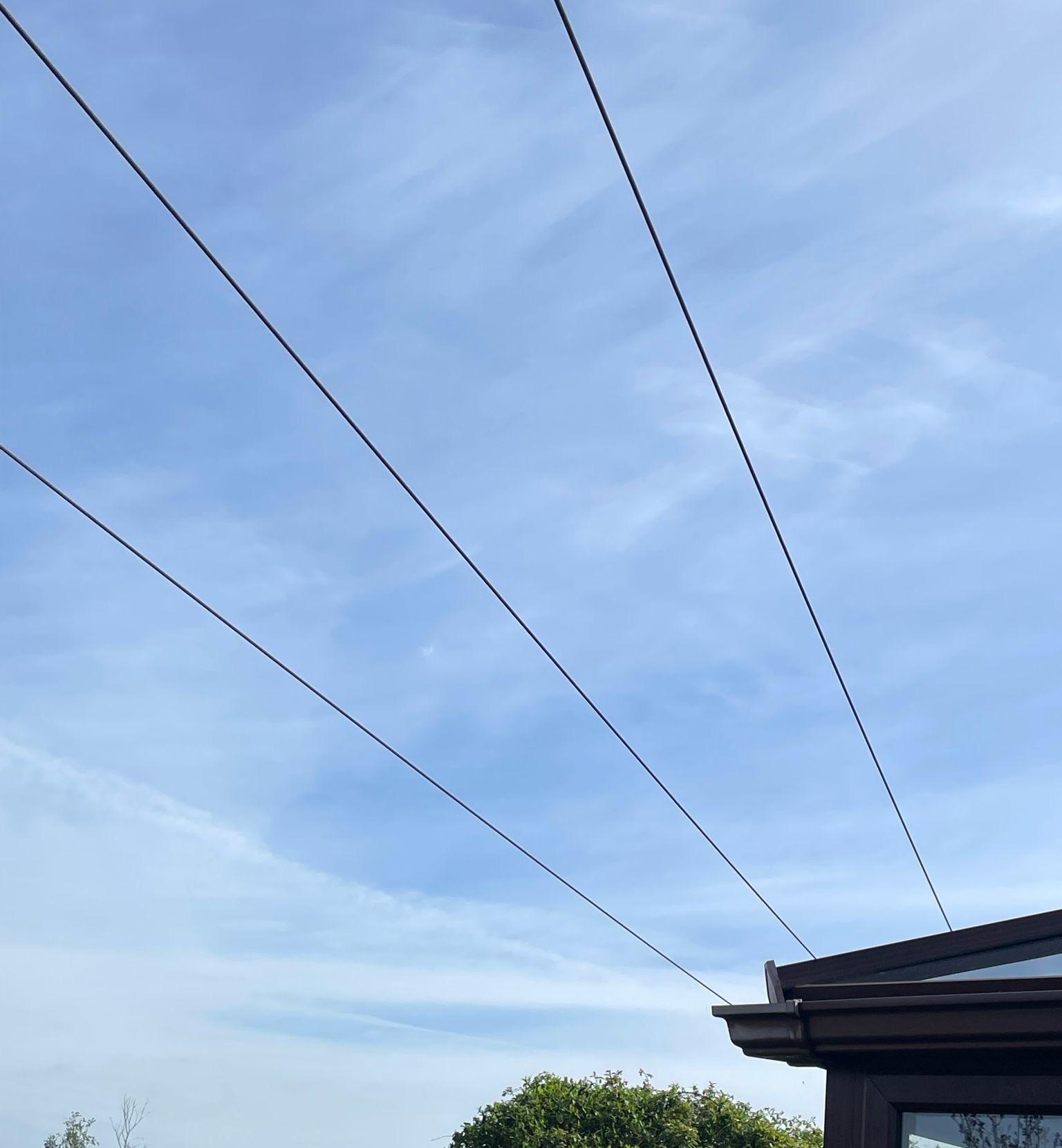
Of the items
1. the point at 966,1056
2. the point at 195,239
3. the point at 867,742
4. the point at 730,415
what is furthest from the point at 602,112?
the point at 867,742

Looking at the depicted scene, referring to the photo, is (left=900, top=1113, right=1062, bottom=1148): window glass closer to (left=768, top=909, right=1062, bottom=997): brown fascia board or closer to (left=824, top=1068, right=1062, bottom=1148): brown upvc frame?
(left=824, top=1068, right=1062, bottom=1148): brown upvc frame

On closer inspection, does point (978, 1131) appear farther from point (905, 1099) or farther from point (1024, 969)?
point (1024, 969)

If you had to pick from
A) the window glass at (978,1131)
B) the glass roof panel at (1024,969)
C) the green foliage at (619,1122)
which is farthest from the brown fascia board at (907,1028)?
the green foliage at (619,1122)

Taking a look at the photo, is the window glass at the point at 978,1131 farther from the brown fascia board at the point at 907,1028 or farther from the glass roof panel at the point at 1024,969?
the glass roof panel at the point at 1024,969

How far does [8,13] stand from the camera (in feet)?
13.4

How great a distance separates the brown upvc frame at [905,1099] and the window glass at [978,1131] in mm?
25

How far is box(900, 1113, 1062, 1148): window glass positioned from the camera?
4707mm

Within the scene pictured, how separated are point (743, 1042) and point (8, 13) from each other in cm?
544

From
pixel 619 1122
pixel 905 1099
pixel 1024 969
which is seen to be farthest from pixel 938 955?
pixel 619 1122

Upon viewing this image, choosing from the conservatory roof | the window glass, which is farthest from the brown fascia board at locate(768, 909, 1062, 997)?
the window glass

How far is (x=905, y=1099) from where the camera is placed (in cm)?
507

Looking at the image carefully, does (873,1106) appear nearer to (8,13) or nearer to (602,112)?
(602,112)

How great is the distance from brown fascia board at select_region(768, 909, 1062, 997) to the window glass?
0.82 meters

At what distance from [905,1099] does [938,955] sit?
3.18ft
